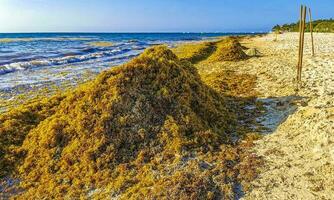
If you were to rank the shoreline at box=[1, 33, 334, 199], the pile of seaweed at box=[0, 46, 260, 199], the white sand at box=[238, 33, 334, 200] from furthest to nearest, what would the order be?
the pile of seaweed at box=[0, 46, 260, 199] → the shoreline at box=[1, 33, 334, 199] → the white sand at box=[238, 33, 334, 200]

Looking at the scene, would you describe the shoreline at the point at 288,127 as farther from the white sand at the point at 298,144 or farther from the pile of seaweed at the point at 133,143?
the pile of seaweed at the point at 133,143

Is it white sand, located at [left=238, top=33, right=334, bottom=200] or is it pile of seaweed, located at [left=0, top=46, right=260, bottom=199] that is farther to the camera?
pile of seaweed, located at [left=0, top=46, right=260, bottom=199]

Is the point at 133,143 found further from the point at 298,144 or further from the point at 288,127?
the point at 288,127

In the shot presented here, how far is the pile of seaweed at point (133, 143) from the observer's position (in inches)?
227

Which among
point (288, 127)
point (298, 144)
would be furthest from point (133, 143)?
point (288, 127)

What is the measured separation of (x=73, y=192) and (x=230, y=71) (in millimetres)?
11948

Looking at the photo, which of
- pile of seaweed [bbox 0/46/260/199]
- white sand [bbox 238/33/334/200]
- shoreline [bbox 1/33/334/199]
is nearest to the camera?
white sand [bbox 238/33/334/200]

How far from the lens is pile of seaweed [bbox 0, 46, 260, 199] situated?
19.0 ft

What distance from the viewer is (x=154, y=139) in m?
6.85

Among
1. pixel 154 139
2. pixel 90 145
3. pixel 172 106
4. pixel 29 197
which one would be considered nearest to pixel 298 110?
pixel 172 106

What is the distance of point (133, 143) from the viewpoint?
6727mm

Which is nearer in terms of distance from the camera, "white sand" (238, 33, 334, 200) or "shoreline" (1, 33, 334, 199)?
"white sand" (238, 33, 334, 200)

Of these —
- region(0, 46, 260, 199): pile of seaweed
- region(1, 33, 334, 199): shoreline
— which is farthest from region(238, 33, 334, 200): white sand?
region(0, 46, 260, 199): pile of seaweed

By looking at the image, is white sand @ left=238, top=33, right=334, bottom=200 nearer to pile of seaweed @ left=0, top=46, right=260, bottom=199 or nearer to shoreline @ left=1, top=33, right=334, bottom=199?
shoreline @ left=1, top=33, right=334, bottom=199
